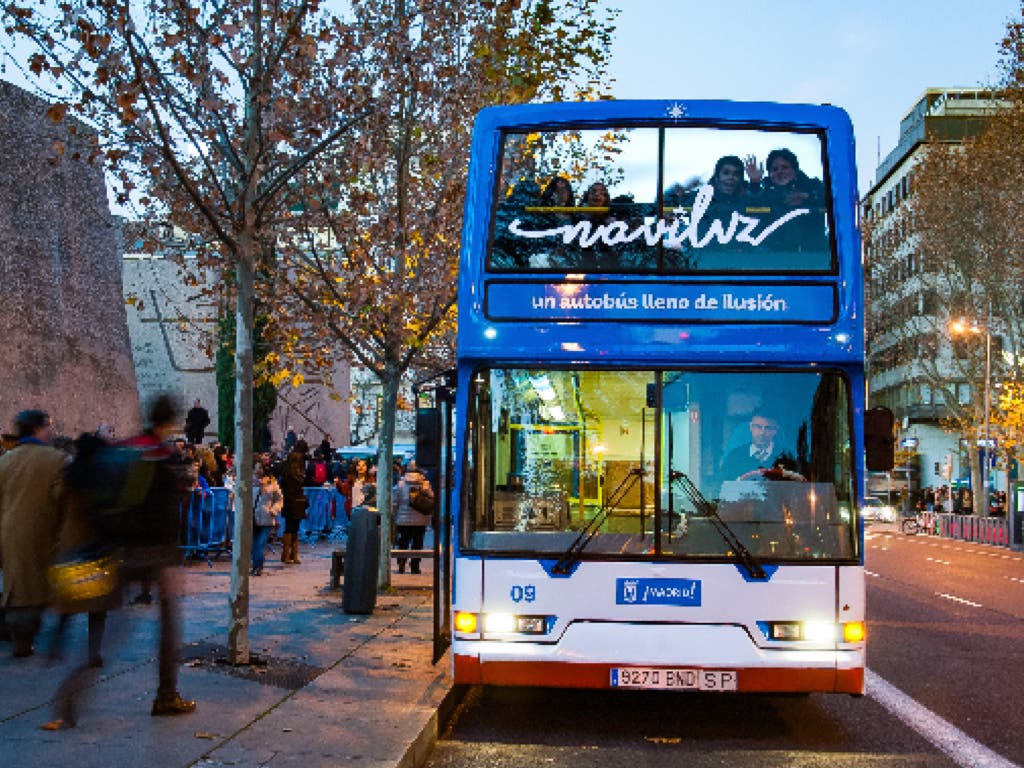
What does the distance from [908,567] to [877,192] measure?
2787 inches

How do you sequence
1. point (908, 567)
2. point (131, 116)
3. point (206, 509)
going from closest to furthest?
point (131, 116) → point (206, 509) → point (908, 567)

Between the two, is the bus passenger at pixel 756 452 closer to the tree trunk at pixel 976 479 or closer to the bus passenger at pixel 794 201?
the bus passenger at pixel 794 201

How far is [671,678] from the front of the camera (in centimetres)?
927

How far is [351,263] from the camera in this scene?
17.9 metres

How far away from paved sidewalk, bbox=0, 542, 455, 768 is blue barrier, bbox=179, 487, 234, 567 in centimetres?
635

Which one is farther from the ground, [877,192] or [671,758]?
[877,192]

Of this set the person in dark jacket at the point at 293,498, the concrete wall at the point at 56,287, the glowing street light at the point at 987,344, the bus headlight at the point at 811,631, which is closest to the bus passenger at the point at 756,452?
the bus headlight at the point at 811,631

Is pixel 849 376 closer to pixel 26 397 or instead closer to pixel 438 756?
pixel 438 756

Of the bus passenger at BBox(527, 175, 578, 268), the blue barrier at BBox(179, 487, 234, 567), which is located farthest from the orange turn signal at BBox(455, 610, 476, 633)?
the blue barrier at BBox(179, 487, 234, 567)

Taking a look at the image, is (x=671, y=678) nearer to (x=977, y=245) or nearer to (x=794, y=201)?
(x=794, y=201)

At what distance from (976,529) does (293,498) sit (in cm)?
3544

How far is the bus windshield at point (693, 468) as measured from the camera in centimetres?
940

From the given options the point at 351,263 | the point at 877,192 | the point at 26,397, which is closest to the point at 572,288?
the point at 351,263

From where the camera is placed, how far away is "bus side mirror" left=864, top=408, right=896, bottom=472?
9.23 m
